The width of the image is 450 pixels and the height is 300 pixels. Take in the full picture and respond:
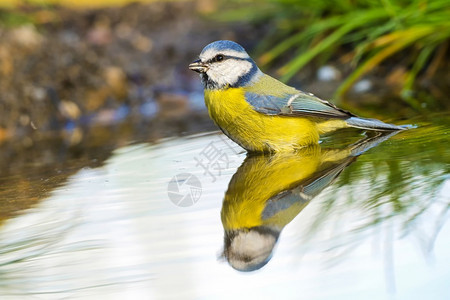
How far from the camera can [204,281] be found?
5.88 feet

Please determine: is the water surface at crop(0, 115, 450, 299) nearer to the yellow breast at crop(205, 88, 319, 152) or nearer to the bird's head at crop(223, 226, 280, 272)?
the bird's head at crop(223, 226, 280, 272)

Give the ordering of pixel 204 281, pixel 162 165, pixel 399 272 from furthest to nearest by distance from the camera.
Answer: pixel 162 165
pixel 204 281
pixel 399 272

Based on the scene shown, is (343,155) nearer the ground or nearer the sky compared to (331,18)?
nearer the ground

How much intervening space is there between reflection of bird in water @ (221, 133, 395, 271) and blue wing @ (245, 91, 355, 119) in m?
0.20

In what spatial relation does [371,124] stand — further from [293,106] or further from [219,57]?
[219,57]

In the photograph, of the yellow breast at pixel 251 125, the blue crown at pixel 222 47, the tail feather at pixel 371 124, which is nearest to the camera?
the yellow breast at pixel 251 125

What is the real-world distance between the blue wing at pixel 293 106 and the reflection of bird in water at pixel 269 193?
201 millimetres

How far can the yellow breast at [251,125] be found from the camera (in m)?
3.67

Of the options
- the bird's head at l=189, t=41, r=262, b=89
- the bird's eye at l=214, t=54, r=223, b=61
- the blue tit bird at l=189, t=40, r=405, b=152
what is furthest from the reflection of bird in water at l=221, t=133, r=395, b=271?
the bird's eye at l=214, t=54, r=223, b=61

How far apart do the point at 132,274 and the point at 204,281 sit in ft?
0.79

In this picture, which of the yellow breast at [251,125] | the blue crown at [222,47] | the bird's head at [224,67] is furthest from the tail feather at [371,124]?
the blue crown at [222,47]

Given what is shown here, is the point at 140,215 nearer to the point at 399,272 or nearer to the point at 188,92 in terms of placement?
the point at 399,272

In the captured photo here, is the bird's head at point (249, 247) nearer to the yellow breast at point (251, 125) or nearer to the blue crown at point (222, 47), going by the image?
the yellow breast at point (251, 125)

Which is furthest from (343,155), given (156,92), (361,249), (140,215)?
(156,92)
